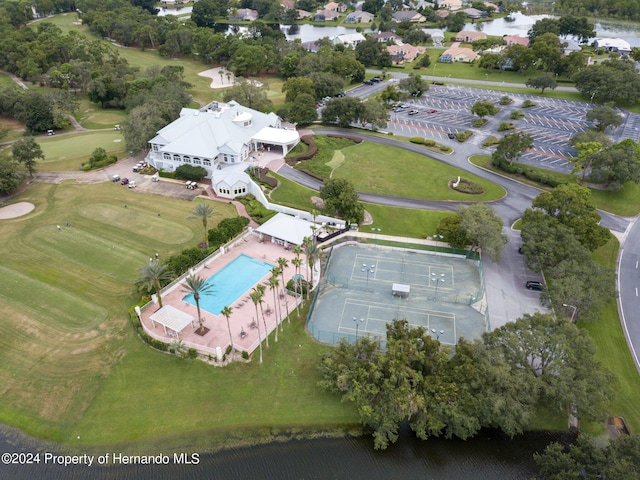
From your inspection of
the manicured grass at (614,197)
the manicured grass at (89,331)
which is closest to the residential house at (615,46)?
the manicured grass at (614,197)

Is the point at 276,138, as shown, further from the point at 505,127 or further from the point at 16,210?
the point at 505,127

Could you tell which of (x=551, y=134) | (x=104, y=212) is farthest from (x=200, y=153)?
(x=551, y=134)

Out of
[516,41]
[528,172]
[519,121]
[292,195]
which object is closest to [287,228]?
[292,195]

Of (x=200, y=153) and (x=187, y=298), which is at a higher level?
(x=200, y=153)

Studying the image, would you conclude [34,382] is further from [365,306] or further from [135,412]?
[365,306]

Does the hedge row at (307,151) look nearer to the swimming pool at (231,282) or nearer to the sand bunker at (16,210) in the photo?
the swimming pool at (231,282)
